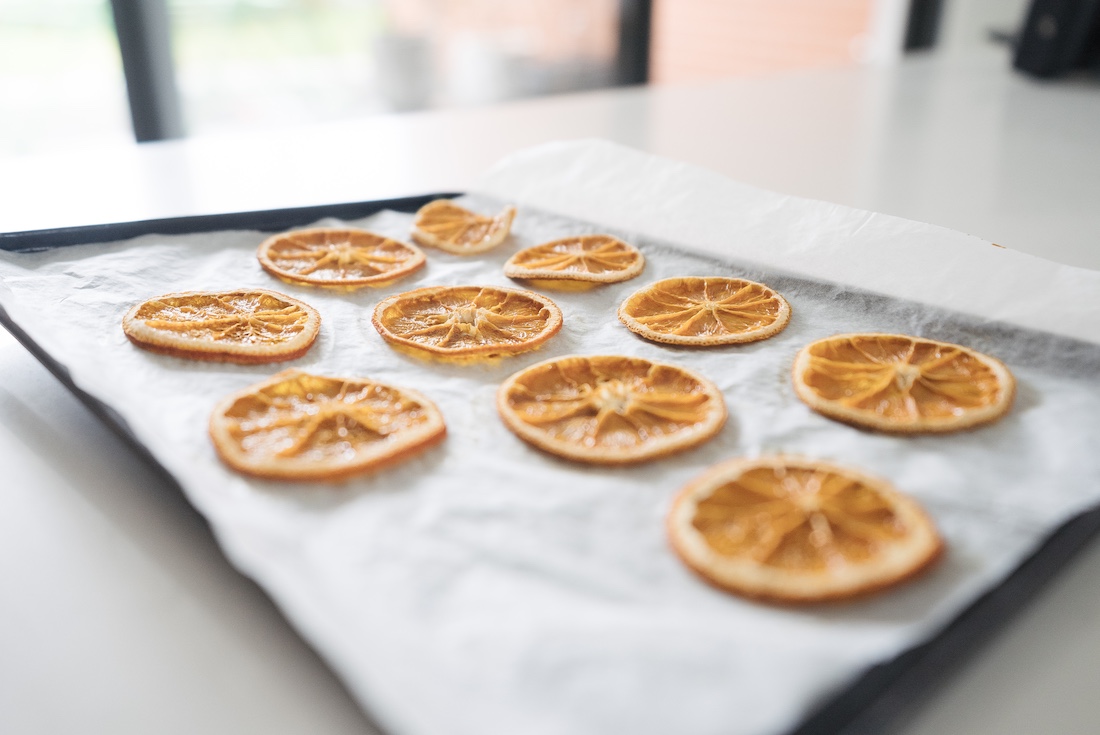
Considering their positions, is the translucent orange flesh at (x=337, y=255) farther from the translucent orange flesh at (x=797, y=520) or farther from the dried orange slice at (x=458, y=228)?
the translucent orange flesh at (x=797, y=520)

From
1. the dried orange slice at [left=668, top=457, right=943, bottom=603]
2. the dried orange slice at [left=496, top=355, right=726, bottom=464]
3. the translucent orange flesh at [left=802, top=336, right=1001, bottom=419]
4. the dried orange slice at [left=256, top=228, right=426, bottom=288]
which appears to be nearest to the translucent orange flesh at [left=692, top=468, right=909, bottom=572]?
the dried orange slice at [left=668, top=457, right=943, bottom=603]

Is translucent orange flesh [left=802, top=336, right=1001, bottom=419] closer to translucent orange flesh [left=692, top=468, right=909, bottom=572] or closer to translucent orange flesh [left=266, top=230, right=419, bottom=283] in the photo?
translucent orange flesh [left=692, top=468, right=909, bottom=572]

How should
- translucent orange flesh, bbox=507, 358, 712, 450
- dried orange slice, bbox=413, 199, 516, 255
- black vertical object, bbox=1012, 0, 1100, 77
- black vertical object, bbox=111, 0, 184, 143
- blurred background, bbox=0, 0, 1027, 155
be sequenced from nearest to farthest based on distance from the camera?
translucent orange flesh, bbox=507, 358, 712, 450, dried orange slice, bbox=413, 199, 516, 255, black vertical object, bbox=111, 0, 184, 143, blurred background, bbox=0, 0, 1027, 155, black vertical object, bbox=1012, 0, 1100, 77

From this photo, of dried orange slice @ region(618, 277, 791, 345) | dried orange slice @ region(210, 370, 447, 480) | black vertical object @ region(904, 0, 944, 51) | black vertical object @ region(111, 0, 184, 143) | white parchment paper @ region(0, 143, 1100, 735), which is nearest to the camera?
white parchment paper @ region(0, 143, 1100, 735)

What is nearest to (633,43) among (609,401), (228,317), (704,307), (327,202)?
(327,202)

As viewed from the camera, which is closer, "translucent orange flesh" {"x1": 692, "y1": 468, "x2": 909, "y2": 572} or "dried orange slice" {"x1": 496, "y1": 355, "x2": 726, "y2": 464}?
"translucent orange flesh" {"x1": 692, "y1": 468, "x2": 909, "y2": 572}

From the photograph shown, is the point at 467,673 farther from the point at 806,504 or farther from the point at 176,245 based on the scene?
the point at 176,245

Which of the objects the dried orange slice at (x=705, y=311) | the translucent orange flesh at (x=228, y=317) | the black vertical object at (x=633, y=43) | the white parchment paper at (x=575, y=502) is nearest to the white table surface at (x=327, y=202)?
the white parchment paper at (x=575, y=502)
